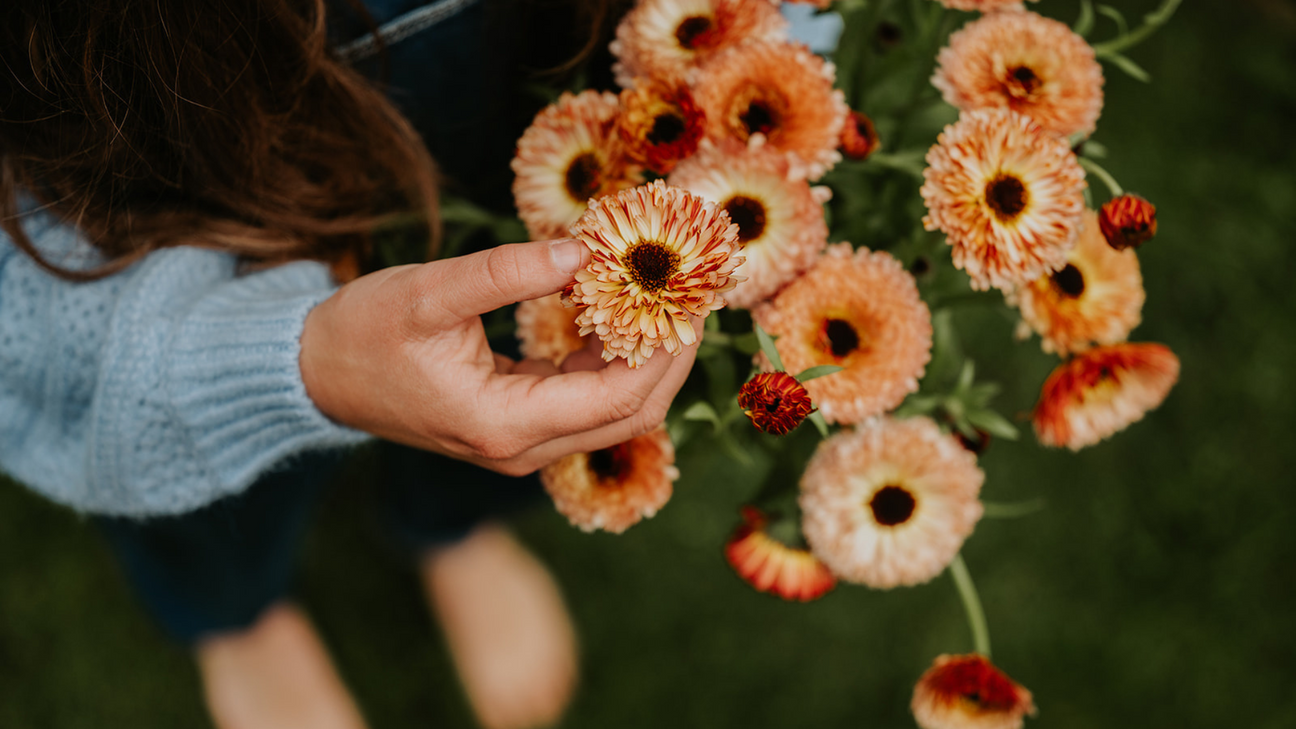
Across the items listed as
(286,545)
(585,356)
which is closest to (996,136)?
(585,356)

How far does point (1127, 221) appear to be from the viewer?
0.46 metres

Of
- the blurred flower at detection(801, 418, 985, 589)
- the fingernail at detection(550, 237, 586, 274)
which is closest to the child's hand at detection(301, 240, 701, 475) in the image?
the fingernail at detection(550, 237, 586, 274)

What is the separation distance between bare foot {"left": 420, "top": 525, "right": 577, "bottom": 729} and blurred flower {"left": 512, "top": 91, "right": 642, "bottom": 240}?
847 millimetres

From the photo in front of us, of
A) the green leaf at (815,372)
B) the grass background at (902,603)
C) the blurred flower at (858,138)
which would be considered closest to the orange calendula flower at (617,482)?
the green leaf at (815,372)

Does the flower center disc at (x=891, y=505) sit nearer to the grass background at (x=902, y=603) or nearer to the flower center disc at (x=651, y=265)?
the flower center disc at (x=651, y=265)

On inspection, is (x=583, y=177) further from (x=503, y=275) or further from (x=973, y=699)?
(x=973, y=699)

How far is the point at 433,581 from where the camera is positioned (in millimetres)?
1286

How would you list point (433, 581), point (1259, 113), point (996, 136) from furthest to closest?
point (1259, 113) → point (433, 581) → point (996, 136)

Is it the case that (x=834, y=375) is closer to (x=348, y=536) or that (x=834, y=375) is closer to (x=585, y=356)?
(x=585, y=356)

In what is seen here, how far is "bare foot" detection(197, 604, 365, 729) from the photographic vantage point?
45.8 inches

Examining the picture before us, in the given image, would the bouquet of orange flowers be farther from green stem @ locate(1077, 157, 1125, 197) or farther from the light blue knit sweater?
the light blue knit sweater

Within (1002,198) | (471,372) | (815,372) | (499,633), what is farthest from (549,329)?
(499,633)

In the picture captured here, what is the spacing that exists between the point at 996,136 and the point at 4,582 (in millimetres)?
1592

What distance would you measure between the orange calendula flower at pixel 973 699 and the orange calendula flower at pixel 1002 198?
26 cm
